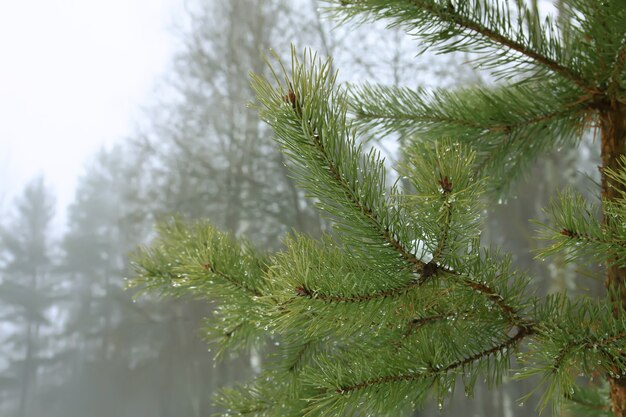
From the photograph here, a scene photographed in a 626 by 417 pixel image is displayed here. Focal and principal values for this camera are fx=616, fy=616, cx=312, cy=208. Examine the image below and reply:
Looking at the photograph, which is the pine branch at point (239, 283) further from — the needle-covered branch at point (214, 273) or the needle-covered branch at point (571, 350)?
the needle-covered branch at point (571, 350)

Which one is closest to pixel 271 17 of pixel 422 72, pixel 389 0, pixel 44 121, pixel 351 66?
pixel 351 66

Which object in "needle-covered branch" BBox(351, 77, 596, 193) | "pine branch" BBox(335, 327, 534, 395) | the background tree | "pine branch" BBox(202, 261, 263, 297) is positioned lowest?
the background tree

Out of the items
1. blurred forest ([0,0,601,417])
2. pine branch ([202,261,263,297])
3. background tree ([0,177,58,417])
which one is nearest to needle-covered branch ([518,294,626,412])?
pine branch ([202,261,263,297])

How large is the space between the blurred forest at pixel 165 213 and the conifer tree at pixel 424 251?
2131 mm

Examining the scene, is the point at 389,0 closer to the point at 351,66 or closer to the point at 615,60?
the point at 615,60

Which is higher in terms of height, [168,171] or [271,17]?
[271,17]

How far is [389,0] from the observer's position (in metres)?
0.50

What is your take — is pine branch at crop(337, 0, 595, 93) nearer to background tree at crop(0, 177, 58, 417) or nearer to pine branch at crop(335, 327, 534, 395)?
pine branch at crop(335, 327, 534, 395)

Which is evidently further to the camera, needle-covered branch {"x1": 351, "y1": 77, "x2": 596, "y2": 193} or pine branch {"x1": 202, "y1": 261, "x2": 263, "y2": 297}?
needle-covered branch {"x1": 351, "y1": 77, "x2": 596, "y2": 193}

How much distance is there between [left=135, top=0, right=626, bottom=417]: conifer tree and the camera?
348 millimetres

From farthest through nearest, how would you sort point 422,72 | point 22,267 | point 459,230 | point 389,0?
1. point 422,72
2. point 22,267
3. point 389,0
4. point 459,230

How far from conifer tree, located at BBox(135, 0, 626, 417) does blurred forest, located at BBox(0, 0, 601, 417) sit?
213 cm

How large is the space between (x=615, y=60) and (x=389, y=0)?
0.19 metres

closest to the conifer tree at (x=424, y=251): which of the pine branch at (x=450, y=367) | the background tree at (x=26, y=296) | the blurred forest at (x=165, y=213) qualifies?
the pine branch at (x=450, y=367)
